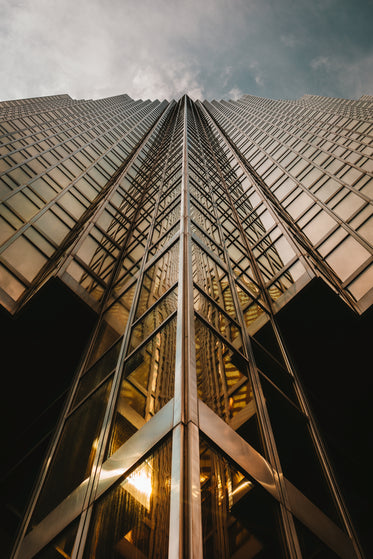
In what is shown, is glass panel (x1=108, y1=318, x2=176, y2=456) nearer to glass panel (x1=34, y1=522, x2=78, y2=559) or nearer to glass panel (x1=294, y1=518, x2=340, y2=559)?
glass panel (x1=34, y1=522, x2=78, y2=559)

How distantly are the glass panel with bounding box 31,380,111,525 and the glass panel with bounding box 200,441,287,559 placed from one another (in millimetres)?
2669

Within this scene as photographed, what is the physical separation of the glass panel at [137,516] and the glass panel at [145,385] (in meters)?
0.95

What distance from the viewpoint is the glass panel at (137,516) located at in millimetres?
3740

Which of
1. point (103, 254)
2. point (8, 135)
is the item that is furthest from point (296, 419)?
point (8, 135)

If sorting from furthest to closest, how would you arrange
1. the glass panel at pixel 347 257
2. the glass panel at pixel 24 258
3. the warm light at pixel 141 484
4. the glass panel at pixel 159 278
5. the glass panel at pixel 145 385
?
the glass panel at pixel 347 257 < the glass panel at pixel 24 258 < the glass panel at pixel 159 278 < the glass panel at pixel 145 385 < the warm light at pixel 141 484

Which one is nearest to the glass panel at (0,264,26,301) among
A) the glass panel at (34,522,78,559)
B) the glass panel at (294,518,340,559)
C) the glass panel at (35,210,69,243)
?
the glass panel at (35,210,69,243)

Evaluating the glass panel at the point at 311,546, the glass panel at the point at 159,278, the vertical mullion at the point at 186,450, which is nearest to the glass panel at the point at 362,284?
the glass panel at the point at 159,278

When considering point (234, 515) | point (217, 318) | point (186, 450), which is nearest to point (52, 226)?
point (217, 318)

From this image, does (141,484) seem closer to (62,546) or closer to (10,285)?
(62,546)

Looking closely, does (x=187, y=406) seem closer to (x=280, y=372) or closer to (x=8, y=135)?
(x=280, y=372)

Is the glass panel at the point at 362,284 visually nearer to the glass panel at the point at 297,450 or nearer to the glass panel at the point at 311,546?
the glass panel at the point at 297,450

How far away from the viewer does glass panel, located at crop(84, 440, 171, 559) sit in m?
3.74

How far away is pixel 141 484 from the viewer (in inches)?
176

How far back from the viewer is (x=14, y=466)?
1053 centimetres
